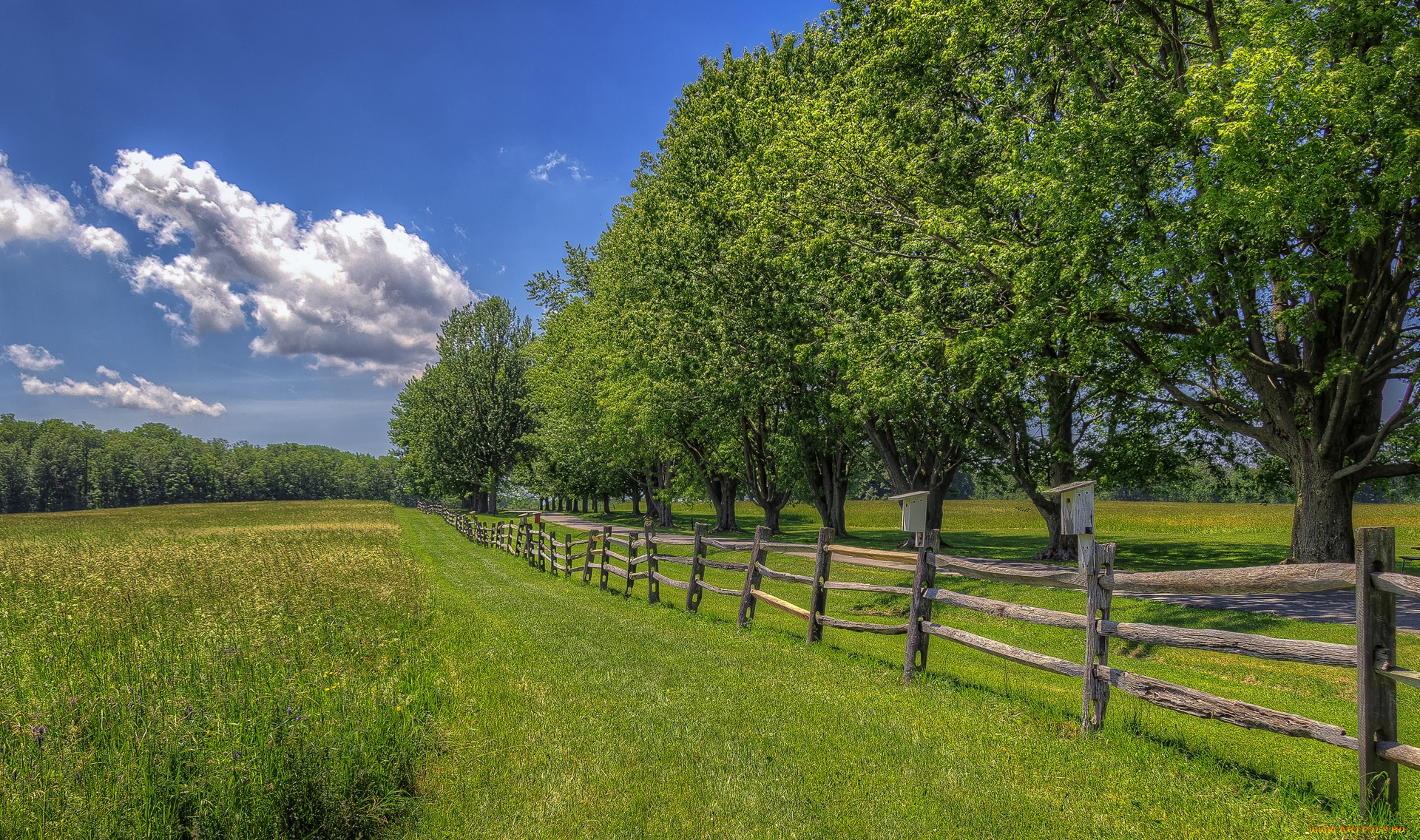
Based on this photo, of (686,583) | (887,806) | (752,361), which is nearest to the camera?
(887,806)

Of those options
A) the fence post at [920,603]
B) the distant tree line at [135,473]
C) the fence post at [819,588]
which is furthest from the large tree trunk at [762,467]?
the distant tree line at [135,473]

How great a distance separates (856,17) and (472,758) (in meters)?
19.4

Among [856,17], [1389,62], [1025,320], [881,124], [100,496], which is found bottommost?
[100,496]

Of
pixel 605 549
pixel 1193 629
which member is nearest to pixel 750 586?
pixel 605 549

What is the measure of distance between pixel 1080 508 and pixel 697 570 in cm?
620

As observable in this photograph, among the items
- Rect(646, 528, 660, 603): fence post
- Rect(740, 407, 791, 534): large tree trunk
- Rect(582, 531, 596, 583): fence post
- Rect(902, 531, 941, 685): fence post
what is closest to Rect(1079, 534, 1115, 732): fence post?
Rect(902, 531, 941, 685): fence post

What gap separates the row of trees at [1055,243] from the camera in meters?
10.8

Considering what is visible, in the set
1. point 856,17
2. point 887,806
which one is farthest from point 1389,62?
point 887,806

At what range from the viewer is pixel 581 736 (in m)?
5.41

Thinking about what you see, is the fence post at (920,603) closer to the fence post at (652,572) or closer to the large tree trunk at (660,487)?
the fence post at (652,572)

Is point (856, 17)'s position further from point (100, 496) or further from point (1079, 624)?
point (100, 496)

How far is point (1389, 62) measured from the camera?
10.9 meters

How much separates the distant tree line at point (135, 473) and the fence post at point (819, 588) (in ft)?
364

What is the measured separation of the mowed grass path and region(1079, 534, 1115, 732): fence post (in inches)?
8.3
